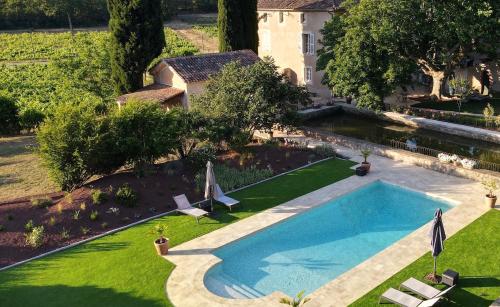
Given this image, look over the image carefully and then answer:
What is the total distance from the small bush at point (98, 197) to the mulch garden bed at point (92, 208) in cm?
15

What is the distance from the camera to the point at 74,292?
15.0 meters

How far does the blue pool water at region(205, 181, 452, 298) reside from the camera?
16.1m

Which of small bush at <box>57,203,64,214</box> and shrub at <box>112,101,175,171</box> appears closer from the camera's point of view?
small bush at <box>57,203,64,214</box>

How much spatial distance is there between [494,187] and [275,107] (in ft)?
39.4

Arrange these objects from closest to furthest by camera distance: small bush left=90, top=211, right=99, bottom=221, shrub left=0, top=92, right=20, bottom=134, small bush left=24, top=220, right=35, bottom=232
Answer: small bush left=24, top=220, right=35, bottom=232
small bush left=90, top=211, right=99, bottom=221
shrub left=0, top=92, right=20, bottom=134

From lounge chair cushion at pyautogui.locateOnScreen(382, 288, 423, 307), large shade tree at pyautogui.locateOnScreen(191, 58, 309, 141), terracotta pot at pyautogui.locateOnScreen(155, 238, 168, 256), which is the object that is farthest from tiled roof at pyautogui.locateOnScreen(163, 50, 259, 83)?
lounge chair cushion at pyautogui.locateOnScreen(382, 288, 423, 307)

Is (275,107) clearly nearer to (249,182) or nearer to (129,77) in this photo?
(249,182)

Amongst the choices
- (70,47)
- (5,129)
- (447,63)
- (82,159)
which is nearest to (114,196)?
(82,159)

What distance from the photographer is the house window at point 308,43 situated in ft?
137

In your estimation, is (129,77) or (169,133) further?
(129,77)

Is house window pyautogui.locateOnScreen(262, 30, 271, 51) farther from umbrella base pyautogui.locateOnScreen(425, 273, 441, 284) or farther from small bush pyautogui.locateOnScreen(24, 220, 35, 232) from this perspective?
umbrella base pyautogui.locateOnScreen(425, 273, 441, 284)

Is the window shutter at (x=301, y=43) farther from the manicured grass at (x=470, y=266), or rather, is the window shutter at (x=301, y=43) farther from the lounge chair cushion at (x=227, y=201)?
the manicured grass at (x=470, y=266)

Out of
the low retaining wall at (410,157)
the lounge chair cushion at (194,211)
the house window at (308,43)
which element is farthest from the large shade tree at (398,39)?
the lounge chair cushion at (194,211)

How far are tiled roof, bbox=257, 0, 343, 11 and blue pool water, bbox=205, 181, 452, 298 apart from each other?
21520mm
